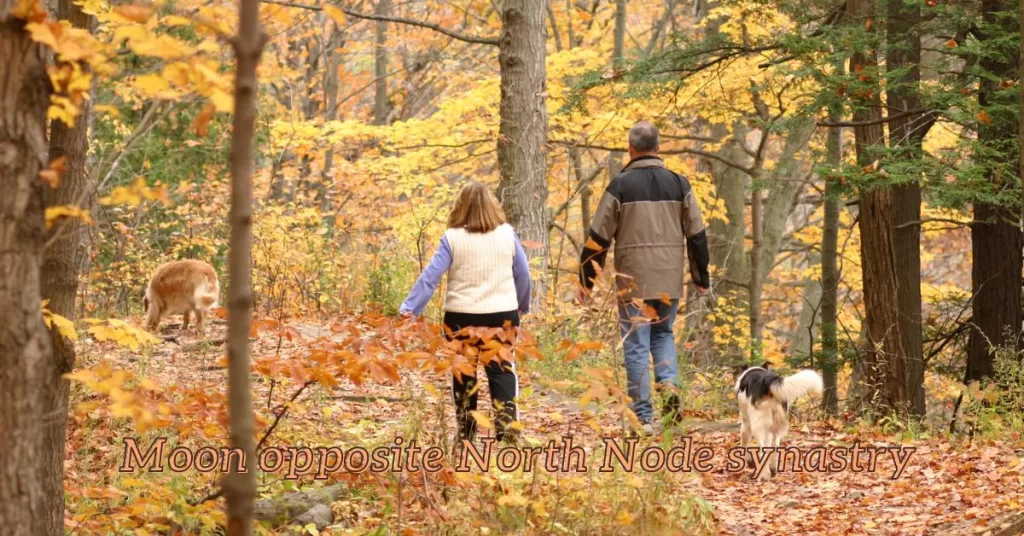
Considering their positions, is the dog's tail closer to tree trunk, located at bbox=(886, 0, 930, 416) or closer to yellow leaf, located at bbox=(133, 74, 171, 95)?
tree trunk, located at bbox=(886, 0, 930, 416)

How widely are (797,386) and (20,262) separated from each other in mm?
4775

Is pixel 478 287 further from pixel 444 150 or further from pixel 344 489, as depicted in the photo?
pixel 444 150

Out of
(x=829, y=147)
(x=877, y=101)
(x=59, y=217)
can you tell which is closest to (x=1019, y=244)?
(x=877, y=101)

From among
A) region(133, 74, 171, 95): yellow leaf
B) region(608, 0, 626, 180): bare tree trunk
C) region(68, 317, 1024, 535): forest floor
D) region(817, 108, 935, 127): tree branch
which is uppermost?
region(608, 0, 626, 180): bare tree trunk

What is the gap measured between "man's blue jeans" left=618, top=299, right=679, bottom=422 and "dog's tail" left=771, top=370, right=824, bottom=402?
2.45 ft

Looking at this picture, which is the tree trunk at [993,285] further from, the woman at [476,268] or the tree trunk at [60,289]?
the tree trunk at [60,289]

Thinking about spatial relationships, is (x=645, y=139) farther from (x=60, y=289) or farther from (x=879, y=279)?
(x=60, y=289)

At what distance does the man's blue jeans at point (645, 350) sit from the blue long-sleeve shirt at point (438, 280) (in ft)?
2.53

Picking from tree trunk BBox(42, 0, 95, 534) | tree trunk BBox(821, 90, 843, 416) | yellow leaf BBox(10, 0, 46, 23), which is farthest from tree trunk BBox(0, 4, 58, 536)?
tree trunk BBox(821, 90, 843, 416)

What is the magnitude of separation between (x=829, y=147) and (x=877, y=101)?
419 cm

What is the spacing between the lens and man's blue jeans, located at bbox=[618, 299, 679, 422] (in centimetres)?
717

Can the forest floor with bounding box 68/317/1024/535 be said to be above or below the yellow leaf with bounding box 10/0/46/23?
below

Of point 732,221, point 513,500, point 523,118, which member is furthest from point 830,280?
point 513,500

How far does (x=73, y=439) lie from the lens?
674 cm
